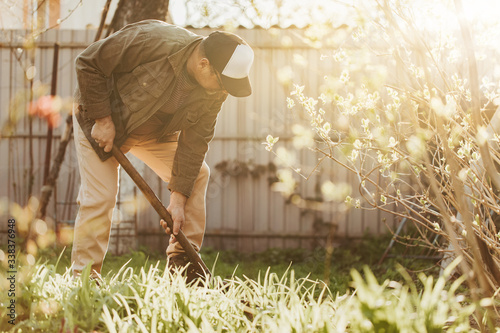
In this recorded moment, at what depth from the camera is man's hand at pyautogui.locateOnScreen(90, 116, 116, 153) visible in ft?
10.2

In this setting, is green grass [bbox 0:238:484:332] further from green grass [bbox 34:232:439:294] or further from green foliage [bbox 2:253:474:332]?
green grass [bbox 34:232:439:294]

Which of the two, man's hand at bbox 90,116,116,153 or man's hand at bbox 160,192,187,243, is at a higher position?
man's hand at bbox 90,116,116,153

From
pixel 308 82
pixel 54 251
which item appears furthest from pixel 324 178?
pixel 54 251

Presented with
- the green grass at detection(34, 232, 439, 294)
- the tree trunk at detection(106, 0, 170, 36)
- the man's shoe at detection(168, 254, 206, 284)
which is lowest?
the green grass at detection(34, 232, 439, 294)

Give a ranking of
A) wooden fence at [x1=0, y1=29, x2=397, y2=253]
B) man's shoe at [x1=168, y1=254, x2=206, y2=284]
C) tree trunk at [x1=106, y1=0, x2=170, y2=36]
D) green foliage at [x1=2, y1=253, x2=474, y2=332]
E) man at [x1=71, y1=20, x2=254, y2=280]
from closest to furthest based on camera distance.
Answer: green foliage at [x1=2, y1=253, x2=474, y2=332]
man at [x1=71, y1=20, x2=254, y2=280]
man's shoe at [x1=168, y1=254, x2=206, y2=284]
tree trunk at [x1=106, y1=0, x2=170, y2=36]
wooden fence at [x1=0, y1=29, x2=397, y2=253]

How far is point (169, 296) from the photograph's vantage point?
89.2 inches

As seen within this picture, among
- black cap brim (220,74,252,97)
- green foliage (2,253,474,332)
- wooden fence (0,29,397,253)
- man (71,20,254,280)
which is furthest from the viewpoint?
wooden fence (0,29,397,253)

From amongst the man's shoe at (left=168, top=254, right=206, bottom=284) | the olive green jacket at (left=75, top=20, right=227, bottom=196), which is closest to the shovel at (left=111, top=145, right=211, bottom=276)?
the man's shoe at (left=168, top=254, right=206, bottom=284)

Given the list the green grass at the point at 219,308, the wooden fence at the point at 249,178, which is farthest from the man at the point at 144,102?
the wooden fence at the point at 249,178

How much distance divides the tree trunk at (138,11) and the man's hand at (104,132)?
8.04 ft

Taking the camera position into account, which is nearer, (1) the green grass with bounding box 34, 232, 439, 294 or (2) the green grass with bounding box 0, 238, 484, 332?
(2) the green grass with bounding box 0, 238, 484, 332

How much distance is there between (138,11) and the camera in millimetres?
5336

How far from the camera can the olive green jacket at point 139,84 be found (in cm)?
309

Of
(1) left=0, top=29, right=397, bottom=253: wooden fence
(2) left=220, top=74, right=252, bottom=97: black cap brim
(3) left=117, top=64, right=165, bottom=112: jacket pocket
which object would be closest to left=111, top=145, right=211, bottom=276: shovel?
(3) left=117, top=64, right=165, bottom=112: jacket pocket
